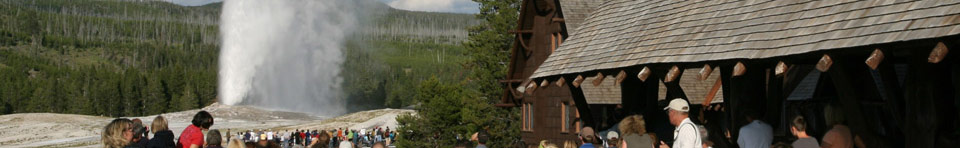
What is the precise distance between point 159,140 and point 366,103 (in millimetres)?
167217

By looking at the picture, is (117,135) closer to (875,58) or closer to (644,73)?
(875,58)

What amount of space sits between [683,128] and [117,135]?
510cm

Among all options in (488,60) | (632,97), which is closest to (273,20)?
(488,60)

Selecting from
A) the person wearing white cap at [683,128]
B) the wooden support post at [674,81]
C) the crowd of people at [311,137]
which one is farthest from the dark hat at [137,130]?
the crowd of people at [311,137]

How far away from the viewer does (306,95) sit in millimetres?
138750

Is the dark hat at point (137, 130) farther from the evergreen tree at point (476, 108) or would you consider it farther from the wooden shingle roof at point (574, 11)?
the evergreen tree at point (476, 108)

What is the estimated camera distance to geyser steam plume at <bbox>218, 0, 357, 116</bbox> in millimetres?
131250

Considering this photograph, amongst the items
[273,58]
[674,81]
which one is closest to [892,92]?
[674,81]

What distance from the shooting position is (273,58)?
13488 centimetres

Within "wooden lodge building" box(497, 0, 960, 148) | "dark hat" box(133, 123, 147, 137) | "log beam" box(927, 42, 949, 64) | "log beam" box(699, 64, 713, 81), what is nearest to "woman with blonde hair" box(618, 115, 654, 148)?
"wooden lodge building" box(497, 0, 960, 148)

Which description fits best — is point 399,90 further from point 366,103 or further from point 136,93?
point 136,93

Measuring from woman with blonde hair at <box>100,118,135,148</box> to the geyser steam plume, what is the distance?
389 feet

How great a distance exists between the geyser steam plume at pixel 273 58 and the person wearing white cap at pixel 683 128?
119 meters

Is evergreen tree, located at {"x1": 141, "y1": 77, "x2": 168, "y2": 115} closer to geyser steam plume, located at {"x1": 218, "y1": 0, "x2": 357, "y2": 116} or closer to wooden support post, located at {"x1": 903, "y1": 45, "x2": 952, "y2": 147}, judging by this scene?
geyser steam plume, located at {"x1": 218, "y1": 0, "x2": 357, "y2": 116}
